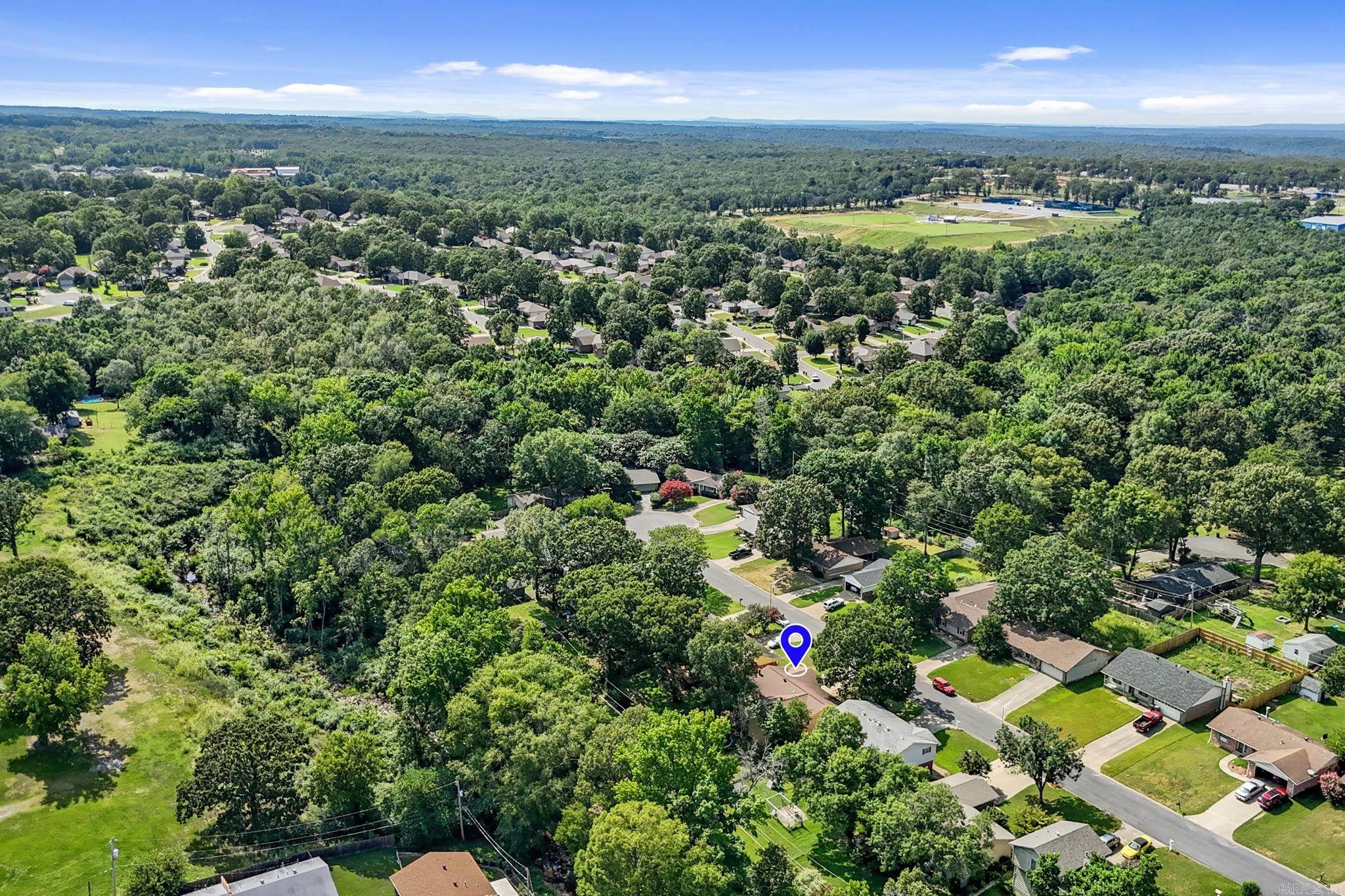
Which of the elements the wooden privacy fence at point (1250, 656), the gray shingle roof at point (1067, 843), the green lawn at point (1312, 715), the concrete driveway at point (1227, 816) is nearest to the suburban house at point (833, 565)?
the wooden privacy fence at point (1250, 656)

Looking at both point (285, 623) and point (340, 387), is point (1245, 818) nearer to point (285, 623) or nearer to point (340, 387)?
point (285, 623)

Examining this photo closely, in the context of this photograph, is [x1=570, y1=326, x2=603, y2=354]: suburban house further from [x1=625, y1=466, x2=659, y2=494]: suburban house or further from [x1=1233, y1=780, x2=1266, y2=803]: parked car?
[x1=1233, y1=780, x2=1266, y2=803]: parked car

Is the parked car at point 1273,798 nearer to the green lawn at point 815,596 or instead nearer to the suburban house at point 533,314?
the green lawn at point 815,596

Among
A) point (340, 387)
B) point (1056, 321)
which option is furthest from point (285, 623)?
point (1056, 321)

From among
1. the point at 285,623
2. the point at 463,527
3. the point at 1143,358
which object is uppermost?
the point at 1143,358

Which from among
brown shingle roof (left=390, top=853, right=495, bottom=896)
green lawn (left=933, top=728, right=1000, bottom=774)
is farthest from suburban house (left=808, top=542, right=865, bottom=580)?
brown shingle roof (left=390, top=853, right=495, bottom=896)

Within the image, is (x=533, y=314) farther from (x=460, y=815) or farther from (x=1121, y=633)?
(x=460, y=815)
